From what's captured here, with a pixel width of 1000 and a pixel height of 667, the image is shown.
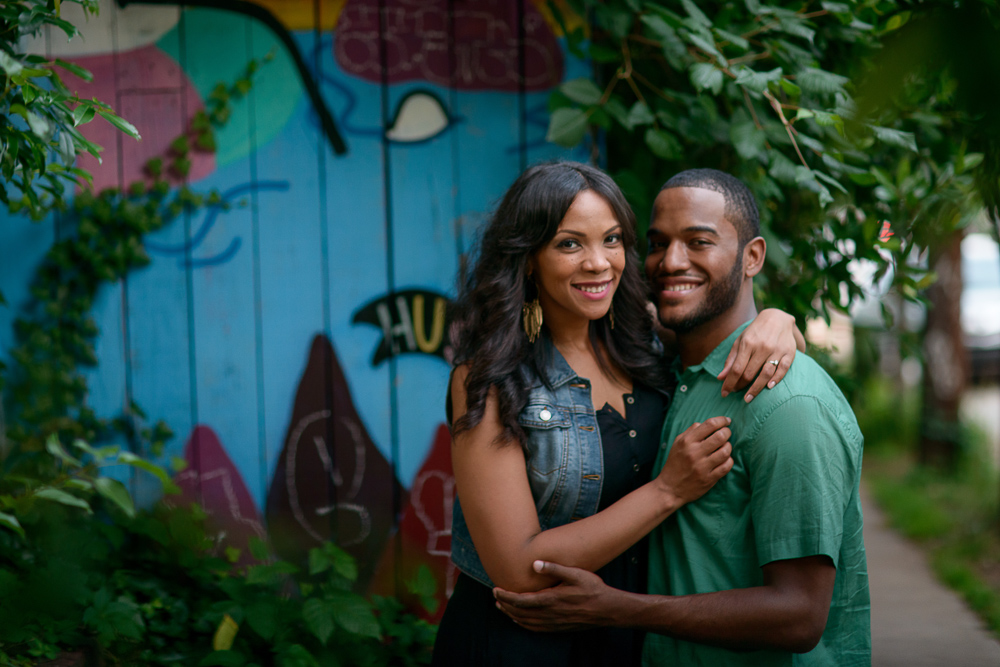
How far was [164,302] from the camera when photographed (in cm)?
245

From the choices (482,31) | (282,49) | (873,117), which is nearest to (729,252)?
(873,117)

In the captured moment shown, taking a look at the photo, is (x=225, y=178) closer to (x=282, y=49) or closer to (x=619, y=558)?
(x=282, y=49)

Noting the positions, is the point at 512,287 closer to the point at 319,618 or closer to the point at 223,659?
the point at 319,618

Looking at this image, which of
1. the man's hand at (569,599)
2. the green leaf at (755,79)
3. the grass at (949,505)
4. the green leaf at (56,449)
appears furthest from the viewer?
the grass at (949,505)

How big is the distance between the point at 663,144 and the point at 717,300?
2.30 feet

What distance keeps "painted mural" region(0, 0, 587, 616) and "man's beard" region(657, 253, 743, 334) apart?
0.98m

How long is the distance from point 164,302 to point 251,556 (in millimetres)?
895

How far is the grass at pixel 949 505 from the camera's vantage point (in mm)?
3900

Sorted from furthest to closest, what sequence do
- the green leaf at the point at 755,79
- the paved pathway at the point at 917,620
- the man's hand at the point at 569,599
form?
the paved pathway at the point at 917,620 < the green leaf at the point at 755,79 < the man's hand at the point at 569,599

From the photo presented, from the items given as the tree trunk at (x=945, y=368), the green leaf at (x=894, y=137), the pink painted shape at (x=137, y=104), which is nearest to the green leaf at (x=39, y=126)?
the pink painted shape at (x=137, y=104)

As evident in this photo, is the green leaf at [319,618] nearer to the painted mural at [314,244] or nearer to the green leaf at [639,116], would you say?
the painted mural at [314,244]

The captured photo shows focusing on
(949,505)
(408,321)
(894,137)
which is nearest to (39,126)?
(408,321)

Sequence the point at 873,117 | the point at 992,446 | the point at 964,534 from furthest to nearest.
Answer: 1. the point at 992,446
2. the point at 964,534
3. the point at 873,117

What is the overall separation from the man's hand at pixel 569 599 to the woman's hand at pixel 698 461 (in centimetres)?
24
